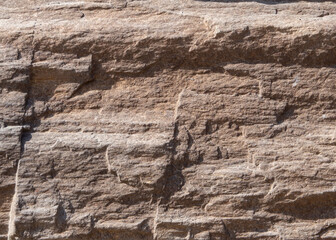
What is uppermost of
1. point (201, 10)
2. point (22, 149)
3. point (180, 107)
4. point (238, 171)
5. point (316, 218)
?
point (201, 10)

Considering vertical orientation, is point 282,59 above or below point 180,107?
above

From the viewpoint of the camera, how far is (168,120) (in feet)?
7.28

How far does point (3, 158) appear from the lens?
2170 mm

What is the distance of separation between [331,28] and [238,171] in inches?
28.0

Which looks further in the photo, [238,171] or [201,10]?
[201,10]

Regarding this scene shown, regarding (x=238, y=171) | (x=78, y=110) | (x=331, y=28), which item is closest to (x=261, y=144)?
(x=238, y=171)

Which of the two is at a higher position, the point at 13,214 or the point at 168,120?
the point at 168,120

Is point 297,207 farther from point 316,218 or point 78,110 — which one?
point 78,110

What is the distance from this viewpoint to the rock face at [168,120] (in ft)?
7.00

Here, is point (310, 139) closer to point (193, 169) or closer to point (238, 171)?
point (238, 171)

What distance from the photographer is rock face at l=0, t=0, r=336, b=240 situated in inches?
84.0

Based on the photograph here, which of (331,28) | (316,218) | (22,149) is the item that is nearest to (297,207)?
(316,218)

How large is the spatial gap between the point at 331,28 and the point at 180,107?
0.71m

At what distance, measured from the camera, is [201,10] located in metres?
2.31
